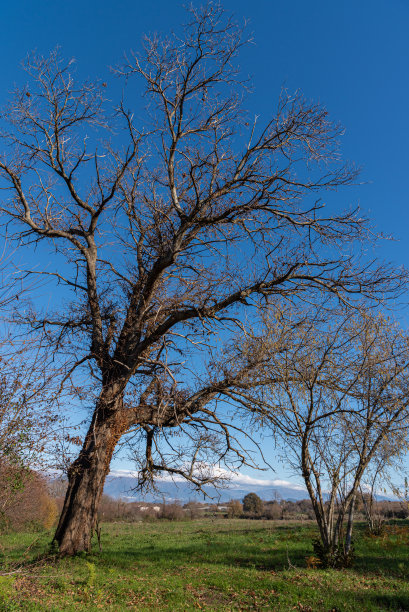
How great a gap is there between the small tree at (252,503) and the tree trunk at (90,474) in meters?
29.2

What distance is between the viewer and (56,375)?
237 inches

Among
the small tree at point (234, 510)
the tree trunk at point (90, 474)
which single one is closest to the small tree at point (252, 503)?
the small tree at point (234, 510)

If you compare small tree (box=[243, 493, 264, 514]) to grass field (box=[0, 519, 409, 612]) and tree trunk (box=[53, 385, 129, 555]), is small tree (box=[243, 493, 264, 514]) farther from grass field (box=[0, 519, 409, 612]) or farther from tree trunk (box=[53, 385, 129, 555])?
tree trunk (box=[53, 385, 129, 555])

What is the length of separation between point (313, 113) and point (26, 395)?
28.8ft

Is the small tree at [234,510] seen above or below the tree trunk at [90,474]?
below

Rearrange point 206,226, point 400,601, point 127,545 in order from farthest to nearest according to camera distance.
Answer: point 127,545 < point 206,226 < point 400,601

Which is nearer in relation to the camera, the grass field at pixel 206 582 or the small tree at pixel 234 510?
the grass field at pixel 206 582

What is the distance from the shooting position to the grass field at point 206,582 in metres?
6.73

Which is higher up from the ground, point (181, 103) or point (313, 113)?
point (181, 103)

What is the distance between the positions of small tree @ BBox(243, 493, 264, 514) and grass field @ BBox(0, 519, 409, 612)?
26917 mm

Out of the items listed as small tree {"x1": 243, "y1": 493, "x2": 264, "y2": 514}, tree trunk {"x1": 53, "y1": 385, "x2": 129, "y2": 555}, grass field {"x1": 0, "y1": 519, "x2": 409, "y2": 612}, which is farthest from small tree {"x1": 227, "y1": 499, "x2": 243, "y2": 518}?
tree trunk {"x1": 53, "y1": 385, "x2": 129, "y2": 555}

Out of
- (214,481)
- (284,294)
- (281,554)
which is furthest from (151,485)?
(284,294)

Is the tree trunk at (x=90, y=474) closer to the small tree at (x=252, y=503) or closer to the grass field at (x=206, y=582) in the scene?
the grass field at (x=206, y=582)

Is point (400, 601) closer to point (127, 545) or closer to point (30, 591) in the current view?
point (30, 591)
